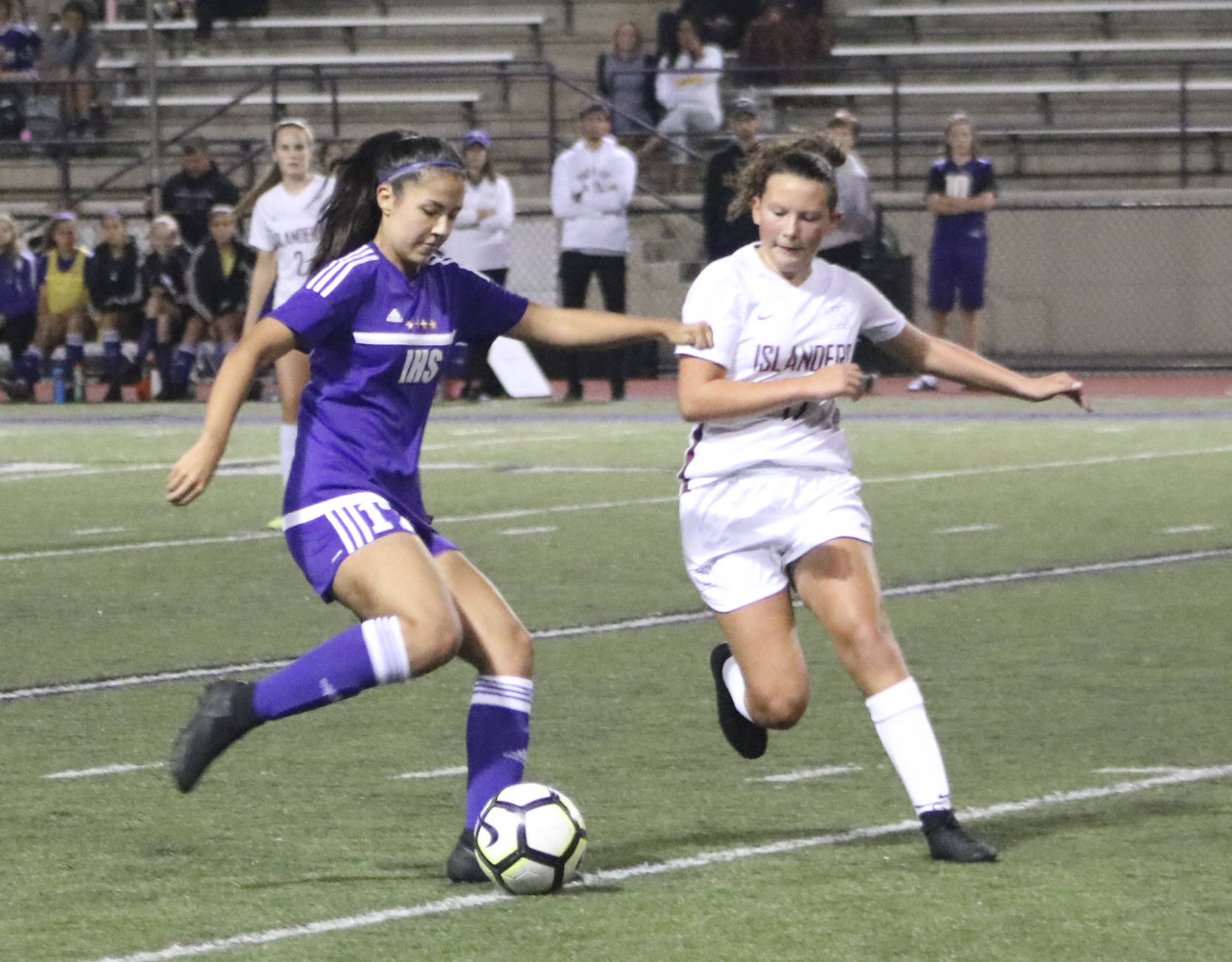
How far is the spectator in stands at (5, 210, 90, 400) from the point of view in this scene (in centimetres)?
2062

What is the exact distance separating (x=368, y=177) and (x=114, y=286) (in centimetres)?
1515

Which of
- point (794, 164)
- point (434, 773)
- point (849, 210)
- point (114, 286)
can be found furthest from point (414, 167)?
point (114, 286)

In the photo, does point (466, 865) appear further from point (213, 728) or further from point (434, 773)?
point (434, 773)

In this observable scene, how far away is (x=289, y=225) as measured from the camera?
37.3 ft

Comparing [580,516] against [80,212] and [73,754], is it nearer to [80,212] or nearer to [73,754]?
[73,754]

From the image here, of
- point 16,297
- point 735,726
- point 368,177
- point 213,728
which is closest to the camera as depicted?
point 213,728

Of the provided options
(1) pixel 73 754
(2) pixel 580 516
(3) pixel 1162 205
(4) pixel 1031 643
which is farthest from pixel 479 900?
(3) pixel 1162 205

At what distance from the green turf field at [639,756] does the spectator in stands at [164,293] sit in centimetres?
711

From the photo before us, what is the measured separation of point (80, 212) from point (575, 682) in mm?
17576

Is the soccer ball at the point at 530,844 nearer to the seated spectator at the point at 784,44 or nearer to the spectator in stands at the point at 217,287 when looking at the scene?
the spectator in stands at the point at 217,287

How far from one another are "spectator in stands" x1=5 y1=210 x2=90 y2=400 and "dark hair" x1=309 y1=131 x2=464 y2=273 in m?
15.3

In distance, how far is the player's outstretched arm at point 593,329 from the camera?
560 cm

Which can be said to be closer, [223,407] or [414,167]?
[223,407]

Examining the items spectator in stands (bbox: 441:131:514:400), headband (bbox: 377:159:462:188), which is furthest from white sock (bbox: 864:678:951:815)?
spectator in stands (bbox: 441:131:514:400)
